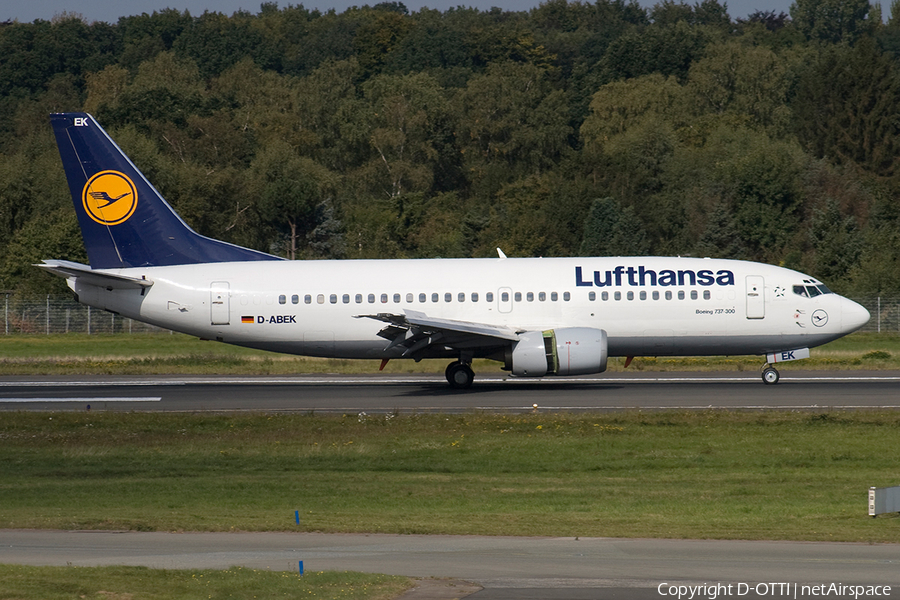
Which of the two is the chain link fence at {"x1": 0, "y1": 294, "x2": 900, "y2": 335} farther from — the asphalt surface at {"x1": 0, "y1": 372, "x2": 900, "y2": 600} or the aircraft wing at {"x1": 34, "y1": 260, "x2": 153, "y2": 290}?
the asphalt surface at {"x1": 0, "y1": 372, "x2": 900, "y2": 600}

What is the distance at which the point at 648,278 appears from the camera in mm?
35625

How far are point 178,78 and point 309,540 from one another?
134461 mm

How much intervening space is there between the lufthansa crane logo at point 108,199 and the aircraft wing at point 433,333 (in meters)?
9.44

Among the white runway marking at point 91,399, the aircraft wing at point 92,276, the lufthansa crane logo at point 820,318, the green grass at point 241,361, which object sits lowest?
the white runway marking at point 91,399

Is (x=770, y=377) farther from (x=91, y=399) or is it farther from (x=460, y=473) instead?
(x=91, y=399)

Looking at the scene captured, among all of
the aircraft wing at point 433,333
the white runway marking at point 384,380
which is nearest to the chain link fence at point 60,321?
the white runway marking at point 384,380

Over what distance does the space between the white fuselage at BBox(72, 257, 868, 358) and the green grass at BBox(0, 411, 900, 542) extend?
6433 mm

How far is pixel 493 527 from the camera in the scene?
16328 millimetres

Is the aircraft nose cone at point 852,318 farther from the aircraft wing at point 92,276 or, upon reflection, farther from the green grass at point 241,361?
the aircraft wing at point 92,276

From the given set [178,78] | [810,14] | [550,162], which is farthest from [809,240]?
[810,14]

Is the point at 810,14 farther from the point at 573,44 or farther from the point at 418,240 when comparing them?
the point at 418,240

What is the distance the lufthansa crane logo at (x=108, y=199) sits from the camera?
36938 millimetres

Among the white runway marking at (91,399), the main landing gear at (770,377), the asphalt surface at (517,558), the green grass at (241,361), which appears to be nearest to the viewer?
the asphalt surface at (517,558)

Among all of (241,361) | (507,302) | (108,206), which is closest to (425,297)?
(507,302)
